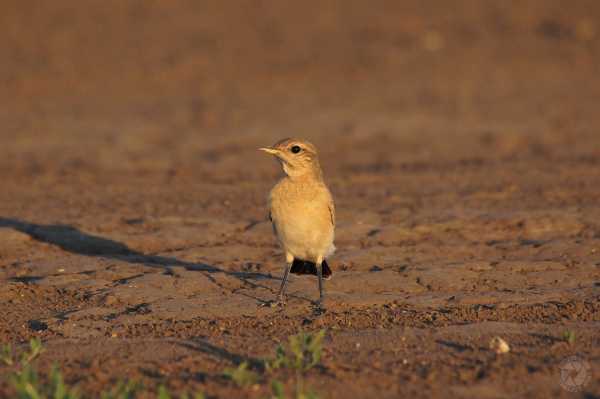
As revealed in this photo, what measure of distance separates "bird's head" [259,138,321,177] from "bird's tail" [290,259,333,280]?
2.22 feet

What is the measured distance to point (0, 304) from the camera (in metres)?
6.41

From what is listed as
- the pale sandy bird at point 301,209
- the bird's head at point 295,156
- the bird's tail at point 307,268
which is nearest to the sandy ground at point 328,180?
the bird's tail at point 307,268

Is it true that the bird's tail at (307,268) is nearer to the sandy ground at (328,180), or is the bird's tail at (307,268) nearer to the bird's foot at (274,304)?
the sandy ground at (328,180)

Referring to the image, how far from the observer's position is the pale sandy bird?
21.1 feet

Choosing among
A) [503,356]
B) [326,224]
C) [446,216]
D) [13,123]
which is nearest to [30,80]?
[13,123]

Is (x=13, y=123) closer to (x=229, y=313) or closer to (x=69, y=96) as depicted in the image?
(x=69, y=96)

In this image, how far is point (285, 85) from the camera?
635 inches

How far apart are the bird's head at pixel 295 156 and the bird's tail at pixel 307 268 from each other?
0.68 meters

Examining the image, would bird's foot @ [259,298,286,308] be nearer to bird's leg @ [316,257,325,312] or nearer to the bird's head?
bird's leg @ [316,257,325,312]

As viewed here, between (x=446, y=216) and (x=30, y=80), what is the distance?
401 inches
